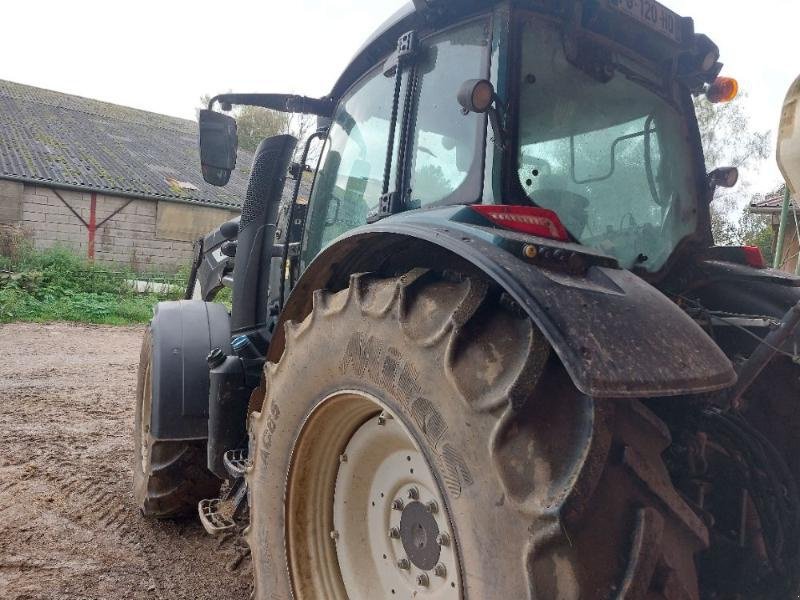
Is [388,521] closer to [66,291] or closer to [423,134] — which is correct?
[423,134]

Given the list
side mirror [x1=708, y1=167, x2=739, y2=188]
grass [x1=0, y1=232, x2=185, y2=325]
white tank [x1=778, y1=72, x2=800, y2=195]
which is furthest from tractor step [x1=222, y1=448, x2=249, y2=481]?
grass [x1=0, y1=232, x2=185, y2=325]

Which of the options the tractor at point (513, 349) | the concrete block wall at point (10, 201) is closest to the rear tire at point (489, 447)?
the tractor at point (513, 349)

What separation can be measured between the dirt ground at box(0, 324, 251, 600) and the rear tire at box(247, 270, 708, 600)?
133 centimetres

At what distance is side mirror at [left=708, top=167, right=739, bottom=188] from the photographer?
2465 mm

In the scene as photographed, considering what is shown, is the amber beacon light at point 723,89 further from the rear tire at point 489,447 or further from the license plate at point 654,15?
the rear tire at point 489,447

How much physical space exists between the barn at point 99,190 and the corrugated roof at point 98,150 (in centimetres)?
3

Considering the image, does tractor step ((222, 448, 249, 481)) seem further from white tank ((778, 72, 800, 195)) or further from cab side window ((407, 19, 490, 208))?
white tank ((778, 72, 800, 195))

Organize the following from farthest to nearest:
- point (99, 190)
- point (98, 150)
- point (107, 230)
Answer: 1. point (98, 150)
2. point (107, 230)
3. point (99, 190)

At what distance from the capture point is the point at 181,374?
3.01 metres

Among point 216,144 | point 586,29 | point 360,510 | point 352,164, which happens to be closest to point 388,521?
point 360,510

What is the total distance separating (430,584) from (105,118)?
25.6 m

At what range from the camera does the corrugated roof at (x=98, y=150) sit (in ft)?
57.2

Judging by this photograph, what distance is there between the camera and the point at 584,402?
4.18 feet

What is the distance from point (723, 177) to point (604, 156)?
679 millimetres
